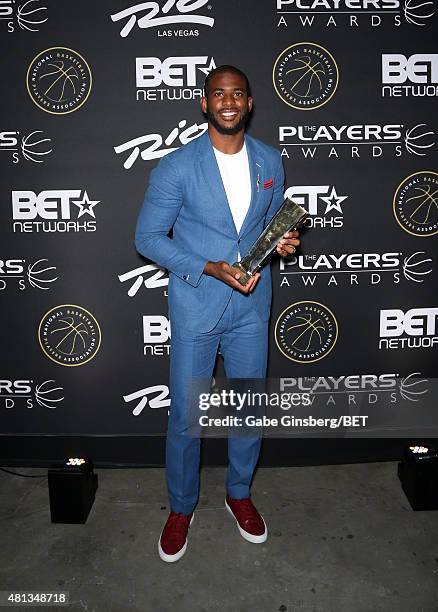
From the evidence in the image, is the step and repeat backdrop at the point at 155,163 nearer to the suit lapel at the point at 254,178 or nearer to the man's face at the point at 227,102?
the suit lapel at the point at 254,178

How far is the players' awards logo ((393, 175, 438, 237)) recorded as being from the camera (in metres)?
3.27

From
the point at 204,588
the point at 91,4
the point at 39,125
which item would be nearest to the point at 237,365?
the point at 204,588

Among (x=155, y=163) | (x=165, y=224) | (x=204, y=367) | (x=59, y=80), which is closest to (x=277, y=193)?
(x=165, y=224)

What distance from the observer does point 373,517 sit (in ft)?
9.96

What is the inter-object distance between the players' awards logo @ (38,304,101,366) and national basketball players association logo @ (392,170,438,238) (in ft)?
6.15

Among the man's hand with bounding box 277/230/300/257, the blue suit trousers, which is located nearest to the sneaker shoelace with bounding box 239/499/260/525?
the blue suit trousers

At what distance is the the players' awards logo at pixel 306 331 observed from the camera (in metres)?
3.40

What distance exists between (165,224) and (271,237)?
50 cm

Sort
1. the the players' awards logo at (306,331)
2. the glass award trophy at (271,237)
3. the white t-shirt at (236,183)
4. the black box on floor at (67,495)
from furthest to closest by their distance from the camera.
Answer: the the players' awards logo at (306,331) → the black box on floor at (67,495) → the white t-shirt at (236,183) → the glass award trophy at (271,237)

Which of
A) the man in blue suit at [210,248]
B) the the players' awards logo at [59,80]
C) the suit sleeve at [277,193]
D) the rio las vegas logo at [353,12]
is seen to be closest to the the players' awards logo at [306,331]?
the man in blue suit at [210,248]

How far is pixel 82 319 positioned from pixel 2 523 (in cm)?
116

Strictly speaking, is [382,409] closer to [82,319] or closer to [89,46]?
[82,319]

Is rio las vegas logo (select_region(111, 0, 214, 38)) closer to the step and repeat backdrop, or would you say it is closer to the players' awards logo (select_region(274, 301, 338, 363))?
the step and repeat backdrop

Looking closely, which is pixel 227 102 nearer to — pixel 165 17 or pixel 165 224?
pixel 165 224
